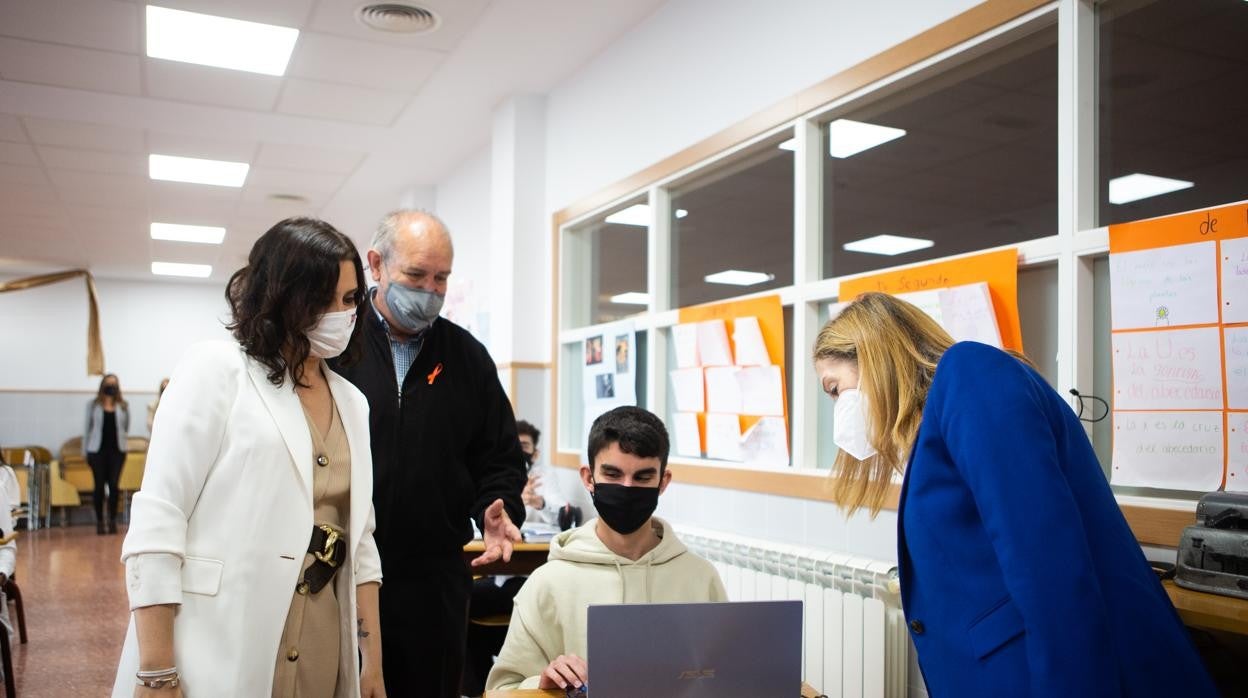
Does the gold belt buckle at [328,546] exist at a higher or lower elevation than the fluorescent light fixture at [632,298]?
lower

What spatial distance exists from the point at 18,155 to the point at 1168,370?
267 inches

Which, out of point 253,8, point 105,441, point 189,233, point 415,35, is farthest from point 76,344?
point 415,35

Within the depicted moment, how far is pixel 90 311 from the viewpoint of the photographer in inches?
471

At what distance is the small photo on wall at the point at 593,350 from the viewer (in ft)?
15.3

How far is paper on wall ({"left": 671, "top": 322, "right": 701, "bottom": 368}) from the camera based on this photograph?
12.7ft

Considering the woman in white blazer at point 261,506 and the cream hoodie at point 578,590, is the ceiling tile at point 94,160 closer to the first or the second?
the cream hoodie at point 578,590

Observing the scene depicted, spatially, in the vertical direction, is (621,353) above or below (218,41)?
below

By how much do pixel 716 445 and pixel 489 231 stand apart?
9.94ft

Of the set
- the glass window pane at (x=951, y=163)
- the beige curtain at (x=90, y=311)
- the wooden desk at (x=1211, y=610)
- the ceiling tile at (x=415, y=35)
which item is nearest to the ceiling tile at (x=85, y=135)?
the ceiling tile at (x=415, y=35)

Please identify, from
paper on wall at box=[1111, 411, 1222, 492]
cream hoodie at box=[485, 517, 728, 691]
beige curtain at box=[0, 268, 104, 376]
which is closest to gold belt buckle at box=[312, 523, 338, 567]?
cream hoodie at box=[485, 517, 728, 691]

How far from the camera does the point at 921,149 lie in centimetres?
297

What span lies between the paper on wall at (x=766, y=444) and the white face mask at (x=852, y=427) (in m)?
1.46

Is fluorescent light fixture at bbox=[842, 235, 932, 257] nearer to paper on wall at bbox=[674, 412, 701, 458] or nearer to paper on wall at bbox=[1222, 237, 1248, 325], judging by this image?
paper on wall at bbox=[1222, 237, 1248, 325]

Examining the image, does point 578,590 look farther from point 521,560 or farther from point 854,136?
point 854,136
